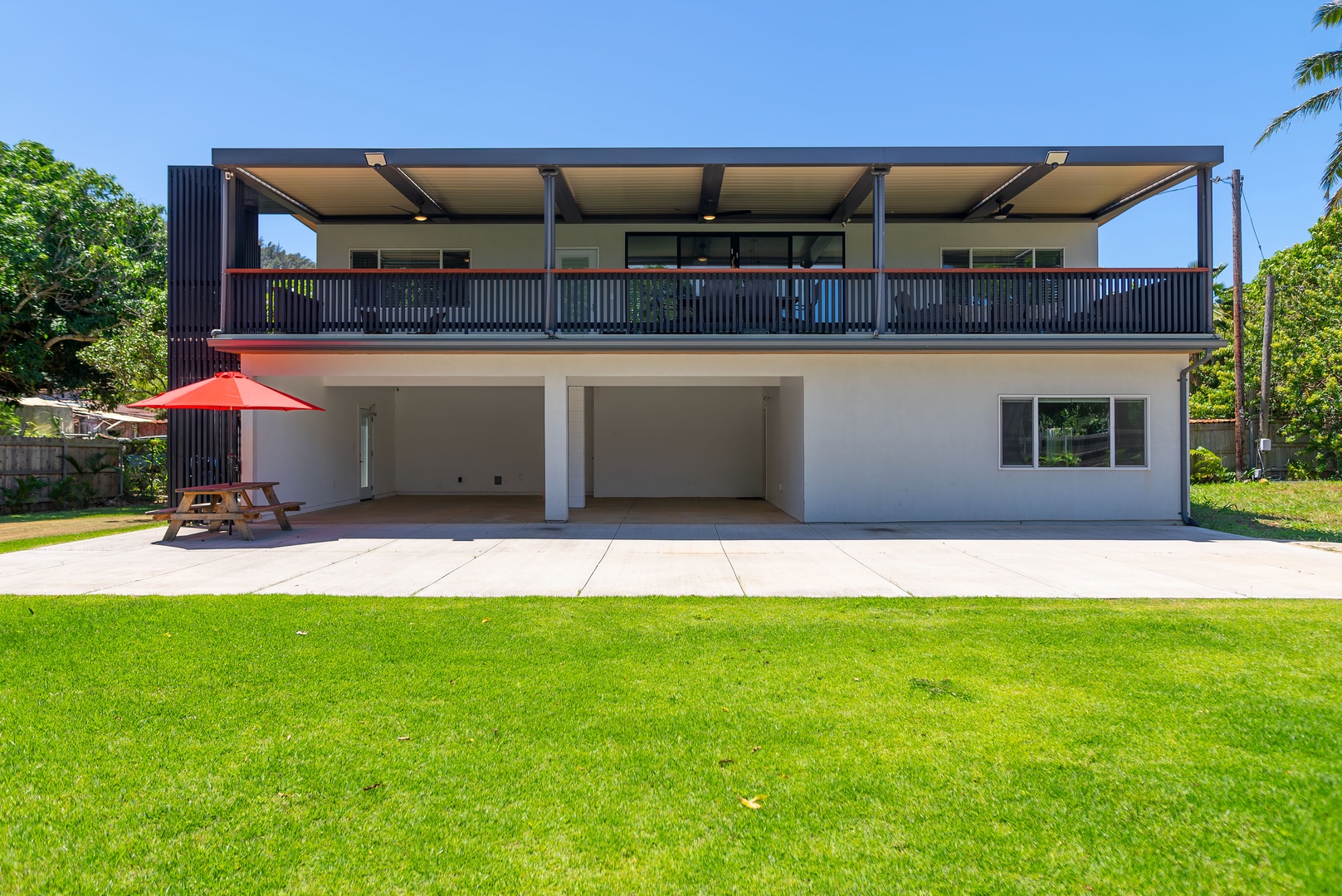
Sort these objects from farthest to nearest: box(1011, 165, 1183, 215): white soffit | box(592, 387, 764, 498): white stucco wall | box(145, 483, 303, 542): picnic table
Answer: box(592, 387, 764, 498): white stucco wall → box(1011, 165, 1183, 215): white soffit → box(145, 483, 303, 542): picnic table

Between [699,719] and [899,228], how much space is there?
13.6m

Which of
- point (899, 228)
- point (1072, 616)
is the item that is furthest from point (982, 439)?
point (1072, 616)

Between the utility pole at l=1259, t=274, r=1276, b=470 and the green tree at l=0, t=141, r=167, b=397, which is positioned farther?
the utility pole at l=1259, t=274, r=1276, b=470

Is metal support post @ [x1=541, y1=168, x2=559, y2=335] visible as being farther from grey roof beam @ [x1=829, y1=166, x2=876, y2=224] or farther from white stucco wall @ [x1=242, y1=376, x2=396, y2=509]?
grey roof beam @ [x1=829, y1=166, x2=876, y2=224]

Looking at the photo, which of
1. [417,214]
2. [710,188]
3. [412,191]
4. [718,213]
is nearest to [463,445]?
[417,214]

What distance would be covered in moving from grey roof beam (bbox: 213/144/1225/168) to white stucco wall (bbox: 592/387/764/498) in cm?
711

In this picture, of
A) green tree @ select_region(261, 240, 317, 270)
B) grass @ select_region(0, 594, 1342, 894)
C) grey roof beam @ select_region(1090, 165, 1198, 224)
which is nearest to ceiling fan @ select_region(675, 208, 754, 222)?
grey roof beam @ select_region(1090, 165, 1198, 224)

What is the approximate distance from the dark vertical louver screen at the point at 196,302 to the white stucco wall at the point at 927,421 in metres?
1.66

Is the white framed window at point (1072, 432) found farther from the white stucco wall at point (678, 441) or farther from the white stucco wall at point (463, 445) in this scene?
the white stucco wall at point (463, 445)

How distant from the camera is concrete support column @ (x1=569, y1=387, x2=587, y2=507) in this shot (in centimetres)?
1547

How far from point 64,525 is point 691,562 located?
11.4 m

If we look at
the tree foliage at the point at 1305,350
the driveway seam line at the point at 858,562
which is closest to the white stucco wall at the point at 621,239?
the driveway seam line at the point at 858,562

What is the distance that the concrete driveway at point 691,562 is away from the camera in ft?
23.0

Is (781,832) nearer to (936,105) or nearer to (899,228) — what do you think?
(899,228)
